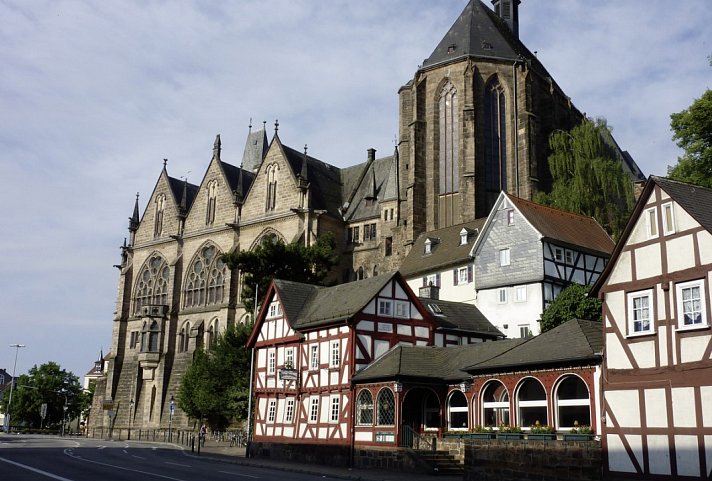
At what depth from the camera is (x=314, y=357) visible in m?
39.9

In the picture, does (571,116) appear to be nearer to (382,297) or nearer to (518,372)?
(382,297)

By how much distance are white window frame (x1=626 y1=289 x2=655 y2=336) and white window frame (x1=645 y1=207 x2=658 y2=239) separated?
1718mm

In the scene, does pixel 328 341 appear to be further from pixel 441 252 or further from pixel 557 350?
pixel 441 252

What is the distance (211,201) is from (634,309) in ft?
191

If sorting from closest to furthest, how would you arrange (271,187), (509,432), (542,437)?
(542,437) < (509,432) < (271,187)

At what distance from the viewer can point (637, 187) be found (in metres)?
57.8

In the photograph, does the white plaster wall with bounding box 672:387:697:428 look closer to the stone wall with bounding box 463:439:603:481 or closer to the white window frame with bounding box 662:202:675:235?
the stone wall with bounding box 463:439:603:481

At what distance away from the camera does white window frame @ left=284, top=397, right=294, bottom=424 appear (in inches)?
1619

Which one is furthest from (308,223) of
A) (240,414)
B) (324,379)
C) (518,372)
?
(518,372)

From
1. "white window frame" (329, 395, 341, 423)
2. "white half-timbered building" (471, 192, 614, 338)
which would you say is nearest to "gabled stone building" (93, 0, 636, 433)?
"white half-timbered building" (471, 192, 614, 338)

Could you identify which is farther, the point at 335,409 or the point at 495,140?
the point at 495,140

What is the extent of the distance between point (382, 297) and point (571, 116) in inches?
1460

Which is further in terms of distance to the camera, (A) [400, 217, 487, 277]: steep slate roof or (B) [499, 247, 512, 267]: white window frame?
(A) [400, 217, 487, 277]: steep slate roof

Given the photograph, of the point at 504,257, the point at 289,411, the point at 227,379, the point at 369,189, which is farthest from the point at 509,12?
the point at 289,411
